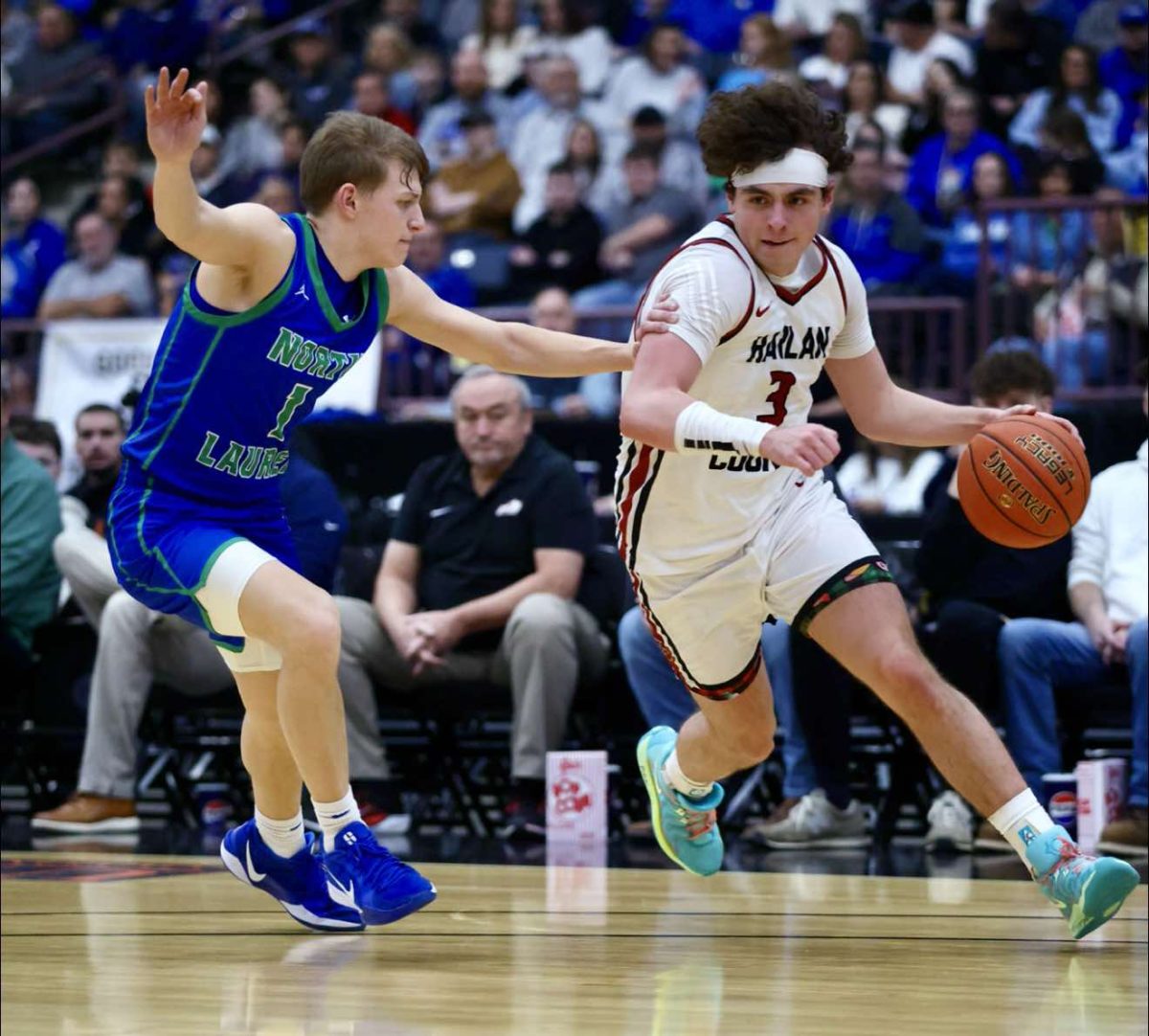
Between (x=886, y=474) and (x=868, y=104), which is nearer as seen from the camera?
(x=886, y=474)

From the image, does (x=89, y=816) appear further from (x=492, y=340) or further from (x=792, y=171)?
(x=792, y=171)

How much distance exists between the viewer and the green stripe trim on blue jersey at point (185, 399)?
4.29 m

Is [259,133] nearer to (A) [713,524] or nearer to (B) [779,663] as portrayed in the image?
(B) [779,663]

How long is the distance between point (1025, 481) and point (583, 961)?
140 centimetres

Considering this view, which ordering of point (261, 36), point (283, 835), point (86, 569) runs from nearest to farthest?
point (283, 835), point (86, 569), point (261, 36)

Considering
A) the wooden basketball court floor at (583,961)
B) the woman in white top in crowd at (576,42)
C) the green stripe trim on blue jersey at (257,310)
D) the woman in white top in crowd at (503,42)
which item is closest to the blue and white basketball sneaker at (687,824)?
the wooden basketball court floor at (583,961)

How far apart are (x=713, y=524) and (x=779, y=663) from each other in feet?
8.16

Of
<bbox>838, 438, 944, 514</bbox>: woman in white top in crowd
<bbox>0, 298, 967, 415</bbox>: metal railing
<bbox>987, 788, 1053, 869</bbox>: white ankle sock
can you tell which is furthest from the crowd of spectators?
<bbox>987, 788, 1053, 869</bbox>: white ankle sock

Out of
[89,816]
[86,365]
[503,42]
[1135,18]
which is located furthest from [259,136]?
[89,816]

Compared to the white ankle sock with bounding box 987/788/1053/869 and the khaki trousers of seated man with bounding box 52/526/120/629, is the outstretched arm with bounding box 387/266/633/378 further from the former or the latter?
the khaki trousers of seated man with bounding box 52/526/120/629

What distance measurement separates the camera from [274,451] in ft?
14.6

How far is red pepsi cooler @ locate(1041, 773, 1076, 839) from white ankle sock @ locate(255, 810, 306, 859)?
9.35ft

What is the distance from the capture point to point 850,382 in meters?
4.72

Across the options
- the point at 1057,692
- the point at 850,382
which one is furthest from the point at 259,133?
the point at 850,382
